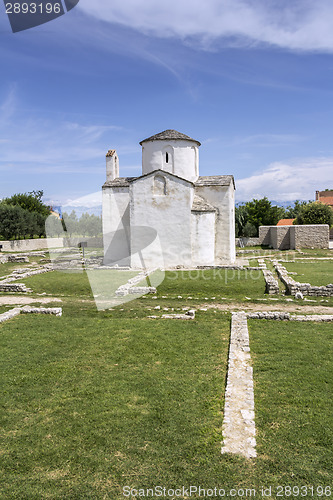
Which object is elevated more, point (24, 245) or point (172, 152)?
point (172, 152)

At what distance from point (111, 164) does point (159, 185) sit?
620cm

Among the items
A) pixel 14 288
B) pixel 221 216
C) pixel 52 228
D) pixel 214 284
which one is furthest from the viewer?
pixel 52 228

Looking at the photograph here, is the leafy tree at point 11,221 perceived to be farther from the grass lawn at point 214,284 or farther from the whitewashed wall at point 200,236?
the grass lawn at point 214,284

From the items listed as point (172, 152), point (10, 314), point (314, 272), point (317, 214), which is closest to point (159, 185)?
point (172, 152)

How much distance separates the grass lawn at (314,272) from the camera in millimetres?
18172

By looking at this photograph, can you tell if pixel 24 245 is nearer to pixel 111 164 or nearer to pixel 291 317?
pixel 111 164

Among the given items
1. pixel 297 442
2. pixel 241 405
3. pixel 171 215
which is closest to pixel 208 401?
pixel 241 405

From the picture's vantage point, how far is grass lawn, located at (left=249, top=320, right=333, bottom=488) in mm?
4488

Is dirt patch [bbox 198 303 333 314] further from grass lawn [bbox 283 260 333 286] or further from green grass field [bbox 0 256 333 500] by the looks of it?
grass lawn [bbox 283 260 333 286]

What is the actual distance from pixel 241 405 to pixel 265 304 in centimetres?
820

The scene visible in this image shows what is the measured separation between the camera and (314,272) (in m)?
21.3

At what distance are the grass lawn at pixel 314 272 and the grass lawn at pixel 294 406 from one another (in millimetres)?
9136

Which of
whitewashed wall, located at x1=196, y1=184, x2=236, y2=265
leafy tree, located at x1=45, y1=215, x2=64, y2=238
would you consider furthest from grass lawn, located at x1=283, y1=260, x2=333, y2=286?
leafy tree, located at x1=45, y1=215, x2=64, y2=238

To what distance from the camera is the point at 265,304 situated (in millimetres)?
13648
